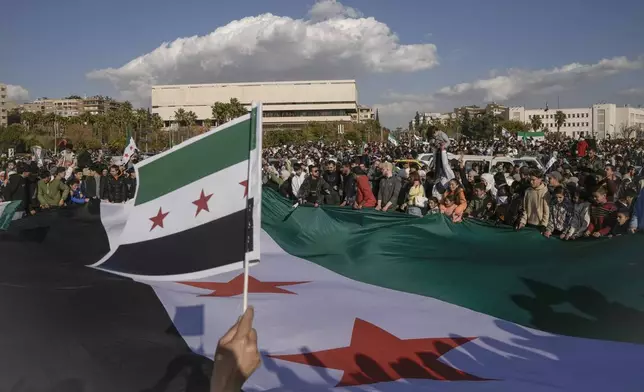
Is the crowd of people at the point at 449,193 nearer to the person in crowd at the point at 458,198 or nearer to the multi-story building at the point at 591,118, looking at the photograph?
the person in crowd at the point at 458,198

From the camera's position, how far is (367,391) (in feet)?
14.2

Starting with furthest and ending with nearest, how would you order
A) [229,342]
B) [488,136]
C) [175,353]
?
[488,136], [175,353], [229,342]

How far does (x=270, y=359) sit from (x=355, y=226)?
148 inches

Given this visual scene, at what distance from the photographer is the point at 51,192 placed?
1145 centimetres

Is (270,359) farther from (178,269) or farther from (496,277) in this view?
(496,277)

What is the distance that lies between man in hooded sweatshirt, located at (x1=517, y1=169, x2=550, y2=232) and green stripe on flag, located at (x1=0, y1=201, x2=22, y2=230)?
7102mm

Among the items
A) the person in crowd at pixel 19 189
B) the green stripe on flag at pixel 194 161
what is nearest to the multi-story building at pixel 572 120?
the person in crowd at pixel 19 189

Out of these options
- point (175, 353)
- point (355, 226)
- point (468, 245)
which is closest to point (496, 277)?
point (468, 245)

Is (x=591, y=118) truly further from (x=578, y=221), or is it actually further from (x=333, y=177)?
(x=578, y=221)

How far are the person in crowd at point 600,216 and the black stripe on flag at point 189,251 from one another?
5.00 meters

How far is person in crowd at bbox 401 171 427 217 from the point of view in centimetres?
969

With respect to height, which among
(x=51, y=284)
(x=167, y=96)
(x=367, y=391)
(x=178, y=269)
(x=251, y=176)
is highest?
(x=167, y=96)

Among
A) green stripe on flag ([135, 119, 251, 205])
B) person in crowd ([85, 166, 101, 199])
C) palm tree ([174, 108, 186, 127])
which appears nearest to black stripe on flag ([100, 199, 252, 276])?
green stripe on flag ([135, 119, 251, 205])

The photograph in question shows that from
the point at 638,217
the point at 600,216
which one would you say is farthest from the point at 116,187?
the point at 638,217
